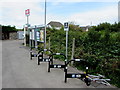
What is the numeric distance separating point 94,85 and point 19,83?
247 centimetres

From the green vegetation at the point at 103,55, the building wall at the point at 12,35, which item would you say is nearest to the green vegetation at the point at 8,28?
the building wall at the point at 12,35

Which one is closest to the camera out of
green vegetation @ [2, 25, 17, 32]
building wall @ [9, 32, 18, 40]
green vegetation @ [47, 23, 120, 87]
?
green vegetation @ [47, 23, 120, 87]

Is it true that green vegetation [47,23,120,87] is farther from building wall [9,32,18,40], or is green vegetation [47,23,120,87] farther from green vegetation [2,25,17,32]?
building wall [9,32,18,40]

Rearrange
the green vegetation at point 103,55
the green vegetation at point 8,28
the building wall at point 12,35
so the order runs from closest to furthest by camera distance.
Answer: the green vegetation at point 103,55 → the green vegetation at point 8,28 → the building wall at point 12,35

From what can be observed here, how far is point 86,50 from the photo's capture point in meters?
→ 6.33

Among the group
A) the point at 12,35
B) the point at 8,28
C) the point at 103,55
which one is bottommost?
the point at 103,55

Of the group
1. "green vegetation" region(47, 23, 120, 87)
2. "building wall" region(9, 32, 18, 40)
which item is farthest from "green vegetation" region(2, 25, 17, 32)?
"green vegetation" region(47, 23, 120, 87)

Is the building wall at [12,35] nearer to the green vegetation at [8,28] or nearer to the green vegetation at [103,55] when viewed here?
the green vegetation at [8,28]

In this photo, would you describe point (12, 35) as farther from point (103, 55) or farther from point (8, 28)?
point (103, 55)

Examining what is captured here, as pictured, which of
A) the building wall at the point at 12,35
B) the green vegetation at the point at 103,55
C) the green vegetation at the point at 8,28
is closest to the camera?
the green vegetation at the point at 103,55

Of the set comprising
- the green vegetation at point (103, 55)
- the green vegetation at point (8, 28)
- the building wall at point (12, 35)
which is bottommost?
the green vegetation at point (103, 55)

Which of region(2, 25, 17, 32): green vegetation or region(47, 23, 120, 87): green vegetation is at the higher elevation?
region(2, 25, 17, 32): green vegetation

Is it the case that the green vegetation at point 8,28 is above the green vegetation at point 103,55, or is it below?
above

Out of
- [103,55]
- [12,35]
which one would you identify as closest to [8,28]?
[12,35]
